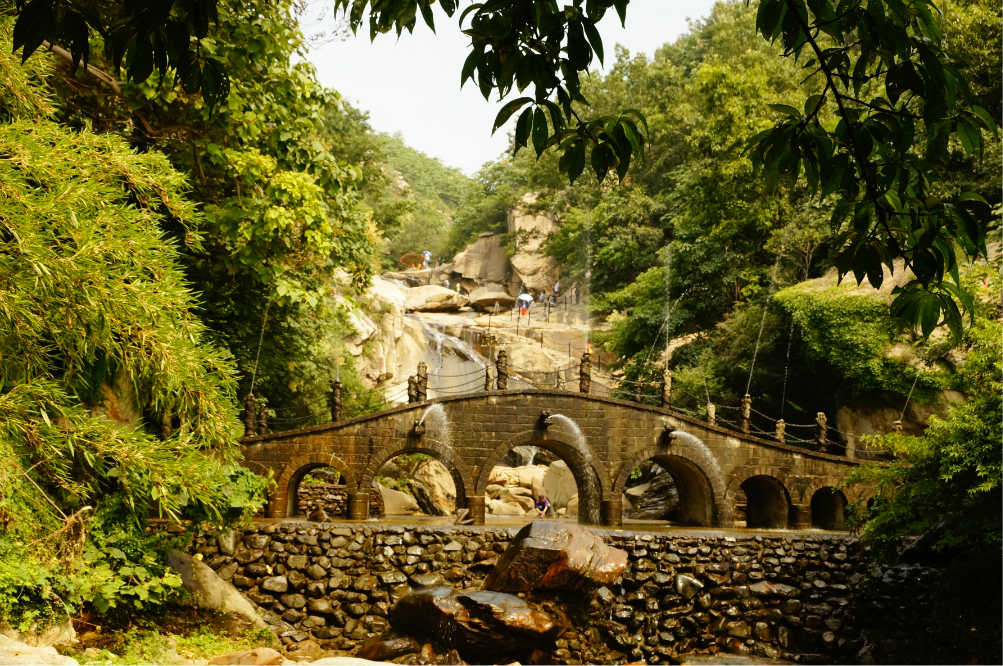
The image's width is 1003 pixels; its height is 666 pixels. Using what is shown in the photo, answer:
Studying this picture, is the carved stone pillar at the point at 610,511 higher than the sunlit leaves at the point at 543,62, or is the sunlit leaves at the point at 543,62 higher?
the sunlit leaves at the point at 543,62

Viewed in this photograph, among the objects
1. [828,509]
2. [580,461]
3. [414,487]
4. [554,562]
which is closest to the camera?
[554,562]

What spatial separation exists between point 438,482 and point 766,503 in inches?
360

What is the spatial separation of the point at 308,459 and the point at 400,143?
40300mm

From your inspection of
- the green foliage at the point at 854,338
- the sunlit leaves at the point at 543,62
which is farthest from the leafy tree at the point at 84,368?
the green foliage at the point at 854,338

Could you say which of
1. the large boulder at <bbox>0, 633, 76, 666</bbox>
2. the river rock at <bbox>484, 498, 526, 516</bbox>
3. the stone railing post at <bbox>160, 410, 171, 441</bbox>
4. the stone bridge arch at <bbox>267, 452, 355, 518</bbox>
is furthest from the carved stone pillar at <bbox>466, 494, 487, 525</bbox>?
the large boulder at <bbox>0, 633, 76, 666</bbox>

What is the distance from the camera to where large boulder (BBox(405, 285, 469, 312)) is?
1481 inches

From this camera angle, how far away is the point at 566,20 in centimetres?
222

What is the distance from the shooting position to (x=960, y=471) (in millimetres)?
9367

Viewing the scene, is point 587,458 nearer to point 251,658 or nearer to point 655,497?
point 655,497

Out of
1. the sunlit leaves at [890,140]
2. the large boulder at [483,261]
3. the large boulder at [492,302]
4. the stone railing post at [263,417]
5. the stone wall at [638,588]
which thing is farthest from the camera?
the large boulder at [483,261]

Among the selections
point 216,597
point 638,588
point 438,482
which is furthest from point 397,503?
point 216,597

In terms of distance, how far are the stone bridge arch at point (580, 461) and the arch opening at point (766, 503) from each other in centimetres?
347

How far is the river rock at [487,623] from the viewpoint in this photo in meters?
10.0

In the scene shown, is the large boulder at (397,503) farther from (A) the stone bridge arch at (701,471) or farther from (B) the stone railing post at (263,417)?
(A) the stone bridge arch at (701,471)
